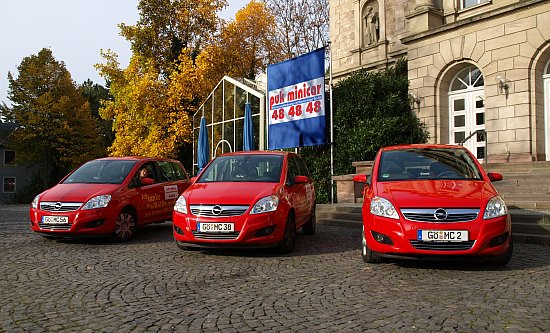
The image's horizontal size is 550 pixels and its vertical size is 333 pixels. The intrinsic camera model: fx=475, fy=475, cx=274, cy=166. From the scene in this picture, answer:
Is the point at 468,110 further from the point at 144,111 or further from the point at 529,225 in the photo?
the point at 144,111

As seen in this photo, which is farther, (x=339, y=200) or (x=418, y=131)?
(x=418, y=131)

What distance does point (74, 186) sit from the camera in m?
9.05

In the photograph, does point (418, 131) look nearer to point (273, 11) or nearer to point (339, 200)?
point (339, 200)

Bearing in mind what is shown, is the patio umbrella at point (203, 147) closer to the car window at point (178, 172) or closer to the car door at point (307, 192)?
the car window at point (178, 172)

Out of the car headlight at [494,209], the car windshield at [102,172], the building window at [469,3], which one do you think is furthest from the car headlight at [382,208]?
the building window at [469,3]

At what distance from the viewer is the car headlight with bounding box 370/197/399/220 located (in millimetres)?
6086

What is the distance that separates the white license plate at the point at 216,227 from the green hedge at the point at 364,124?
10.6 metres

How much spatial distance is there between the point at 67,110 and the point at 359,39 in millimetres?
26931

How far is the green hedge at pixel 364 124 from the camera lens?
16.8m

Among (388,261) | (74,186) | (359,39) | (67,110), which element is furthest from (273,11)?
(388,261)

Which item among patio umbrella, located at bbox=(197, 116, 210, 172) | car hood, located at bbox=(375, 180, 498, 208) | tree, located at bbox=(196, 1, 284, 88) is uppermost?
tree, located at bbox=(196, 1, 284, 88)

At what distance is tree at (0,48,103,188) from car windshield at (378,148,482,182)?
123 ft

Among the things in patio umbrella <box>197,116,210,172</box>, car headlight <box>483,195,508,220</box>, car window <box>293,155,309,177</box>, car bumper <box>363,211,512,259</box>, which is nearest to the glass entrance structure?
patio umbrella <box>197,116,210,172</box>

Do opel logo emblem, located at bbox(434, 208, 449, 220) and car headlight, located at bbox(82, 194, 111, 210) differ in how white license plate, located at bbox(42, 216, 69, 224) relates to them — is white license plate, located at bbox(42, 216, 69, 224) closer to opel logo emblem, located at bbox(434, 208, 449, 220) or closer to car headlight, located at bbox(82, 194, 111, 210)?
car headlight, located at bbox(82, 194, 111, 210)
